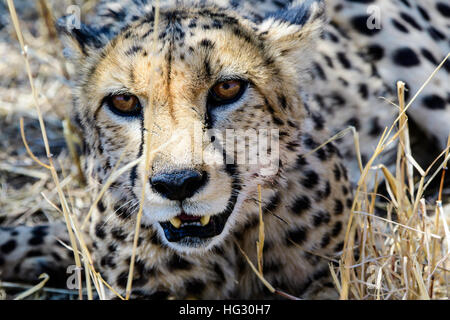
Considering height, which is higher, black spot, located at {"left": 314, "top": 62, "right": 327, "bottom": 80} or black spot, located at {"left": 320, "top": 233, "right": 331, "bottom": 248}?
black spot, located at {"left": 314, "top": 62, "right": 327, "bottom": 80}

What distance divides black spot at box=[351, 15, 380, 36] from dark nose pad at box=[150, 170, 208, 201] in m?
1.69

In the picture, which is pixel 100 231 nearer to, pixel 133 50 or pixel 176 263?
pixel 176 263

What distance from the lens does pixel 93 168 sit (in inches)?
89.4

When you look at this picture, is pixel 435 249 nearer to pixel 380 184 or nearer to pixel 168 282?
pixel 168 282

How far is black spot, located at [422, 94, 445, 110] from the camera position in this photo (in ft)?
9.82

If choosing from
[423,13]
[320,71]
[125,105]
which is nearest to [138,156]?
[125,105]

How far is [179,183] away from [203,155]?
0.12 m

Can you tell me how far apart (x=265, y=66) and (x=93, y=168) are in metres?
0.68

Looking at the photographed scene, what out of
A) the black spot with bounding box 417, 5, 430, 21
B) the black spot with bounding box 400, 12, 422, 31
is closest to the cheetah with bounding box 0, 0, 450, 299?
the black spot with bounding box 400, 12, 422, 31

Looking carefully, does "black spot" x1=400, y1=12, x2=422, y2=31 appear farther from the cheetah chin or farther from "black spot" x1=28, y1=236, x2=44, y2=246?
"black spot" x1=28, y1=236, x2=44, y2=246

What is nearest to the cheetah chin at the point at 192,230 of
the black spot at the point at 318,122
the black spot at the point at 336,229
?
the black spot at the point at 336,229

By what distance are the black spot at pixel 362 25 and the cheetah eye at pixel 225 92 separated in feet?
4.59

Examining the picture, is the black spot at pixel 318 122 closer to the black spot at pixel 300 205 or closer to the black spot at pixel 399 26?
the black spot at pixel 300 205
